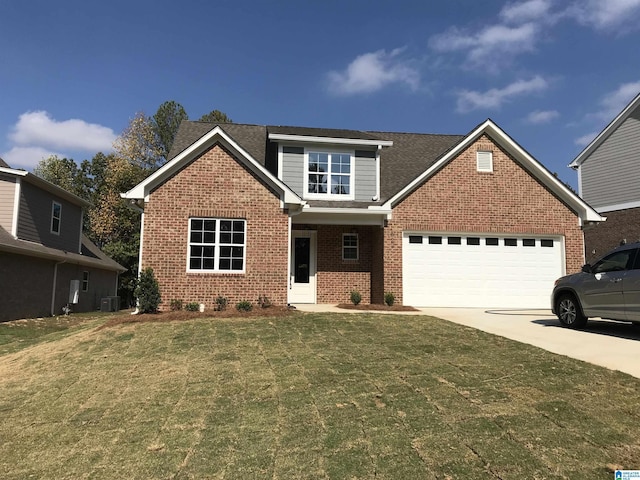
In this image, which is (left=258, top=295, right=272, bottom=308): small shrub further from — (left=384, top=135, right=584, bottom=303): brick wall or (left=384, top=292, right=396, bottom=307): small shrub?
(left=384, top=135, right=584, bottom=303): brick wall

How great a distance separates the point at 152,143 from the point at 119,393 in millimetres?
38759

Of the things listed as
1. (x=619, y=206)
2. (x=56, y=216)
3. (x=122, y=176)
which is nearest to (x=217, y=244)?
(x=56, y=216)

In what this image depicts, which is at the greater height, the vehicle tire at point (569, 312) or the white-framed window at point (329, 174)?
the white-framed window at point (329, 174)

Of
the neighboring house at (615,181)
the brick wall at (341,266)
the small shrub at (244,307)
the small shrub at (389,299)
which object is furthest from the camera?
the neighboring house at (615,181)

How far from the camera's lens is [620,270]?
9586mm

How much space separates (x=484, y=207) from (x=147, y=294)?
1080 centimetres

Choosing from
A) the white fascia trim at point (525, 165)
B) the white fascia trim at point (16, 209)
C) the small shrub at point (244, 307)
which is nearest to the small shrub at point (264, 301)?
the small shrub at point (244, 307)

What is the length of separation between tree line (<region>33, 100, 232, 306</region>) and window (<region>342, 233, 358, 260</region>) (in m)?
26.4

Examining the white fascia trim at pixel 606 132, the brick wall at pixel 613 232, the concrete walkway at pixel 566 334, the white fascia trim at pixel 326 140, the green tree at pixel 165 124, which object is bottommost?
the concrete walkway at pixel 566 334

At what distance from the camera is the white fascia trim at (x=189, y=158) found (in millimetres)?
12961

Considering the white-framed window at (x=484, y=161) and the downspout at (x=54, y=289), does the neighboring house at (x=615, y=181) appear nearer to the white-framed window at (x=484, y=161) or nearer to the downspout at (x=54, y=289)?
the white-framed window at (x=484, y=161)

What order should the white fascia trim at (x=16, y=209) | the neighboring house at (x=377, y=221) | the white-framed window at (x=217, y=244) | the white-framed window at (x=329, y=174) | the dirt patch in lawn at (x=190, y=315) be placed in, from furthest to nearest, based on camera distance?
1. the white fascia trim at (x=16, y=209)
2. the white-framed window at (x=329, y=174)
3. the neighboring house at (x=377, y=221)
4. the white-framed window at (x=217, y=244)
5. the dirt patch in lawn at (x=190, y=315)

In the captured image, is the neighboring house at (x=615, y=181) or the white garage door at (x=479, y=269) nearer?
the white garage door at (x=479, y=269)

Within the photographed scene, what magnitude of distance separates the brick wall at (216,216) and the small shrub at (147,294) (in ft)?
1.64
